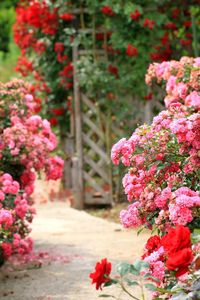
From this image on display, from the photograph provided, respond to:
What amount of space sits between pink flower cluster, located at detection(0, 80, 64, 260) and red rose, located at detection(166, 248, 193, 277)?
10.2ft

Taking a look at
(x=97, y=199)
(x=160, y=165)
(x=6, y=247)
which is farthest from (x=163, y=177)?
(x=97, y=199)

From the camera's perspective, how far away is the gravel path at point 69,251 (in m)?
5.89

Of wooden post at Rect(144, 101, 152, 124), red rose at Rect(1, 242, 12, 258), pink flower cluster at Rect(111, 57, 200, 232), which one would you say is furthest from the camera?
wooden post at Rect(144, 101, 152, 124)

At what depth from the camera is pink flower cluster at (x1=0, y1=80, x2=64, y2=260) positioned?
661cm

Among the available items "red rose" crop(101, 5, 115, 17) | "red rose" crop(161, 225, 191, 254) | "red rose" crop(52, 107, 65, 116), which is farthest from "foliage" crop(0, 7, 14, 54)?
"red rose" crop(161, 225, 191, 254)

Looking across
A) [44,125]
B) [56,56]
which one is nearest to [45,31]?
[56,56]

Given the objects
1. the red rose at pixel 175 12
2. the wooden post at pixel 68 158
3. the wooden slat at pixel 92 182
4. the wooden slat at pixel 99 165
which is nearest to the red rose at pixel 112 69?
the red rose at pixel 175 12

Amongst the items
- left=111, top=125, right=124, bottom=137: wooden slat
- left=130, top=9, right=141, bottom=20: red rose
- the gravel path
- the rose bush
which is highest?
left=130, top=9, right=141, bottom=20: red rose

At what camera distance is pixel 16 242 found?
255 inches

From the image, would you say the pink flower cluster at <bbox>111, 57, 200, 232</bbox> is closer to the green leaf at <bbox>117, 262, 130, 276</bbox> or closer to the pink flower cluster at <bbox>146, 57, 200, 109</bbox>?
the green leaf at <bbox>117, 262, 130, 276</bbox>

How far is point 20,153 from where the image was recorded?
6922 mm

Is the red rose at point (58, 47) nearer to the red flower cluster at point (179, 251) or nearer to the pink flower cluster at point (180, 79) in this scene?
the pink flower cluster at point (180, 79)

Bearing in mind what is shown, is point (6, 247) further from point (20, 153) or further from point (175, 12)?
point (175, 12)

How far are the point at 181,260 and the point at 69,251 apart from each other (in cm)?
424
